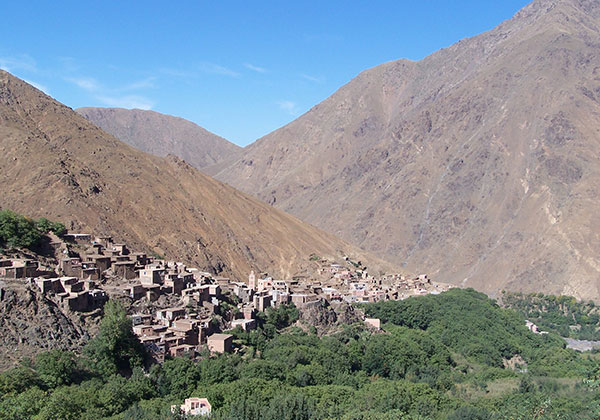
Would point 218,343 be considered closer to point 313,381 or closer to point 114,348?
point 313,381

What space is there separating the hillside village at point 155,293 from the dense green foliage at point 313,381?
1451 mm

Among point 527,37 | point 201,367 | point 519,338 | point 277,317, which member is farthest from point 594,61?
point 201,367

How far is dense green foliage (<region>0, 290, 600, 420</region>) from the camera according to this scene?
107 ft

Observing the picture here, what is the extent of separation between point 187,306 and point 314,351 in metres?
8.35

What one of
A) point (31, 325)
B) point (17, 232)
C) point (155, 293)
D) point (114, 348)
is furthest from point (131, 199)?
point (114, 348)

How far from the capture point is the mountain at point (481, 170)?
110 metres

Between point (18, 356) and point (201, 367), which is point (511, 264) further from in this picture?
point (18, 356)

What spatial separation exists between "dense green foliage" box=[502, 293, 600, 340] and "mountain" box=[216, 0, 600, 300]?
5.23m

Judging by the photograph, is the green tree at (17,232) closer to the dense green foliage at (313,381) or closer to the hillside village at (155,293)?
the hillside village at (155,293)

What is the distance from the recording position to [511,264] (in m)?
109

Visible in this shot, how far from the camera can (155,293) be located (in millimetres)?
43000

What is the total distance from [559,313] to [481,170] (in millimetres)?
51340

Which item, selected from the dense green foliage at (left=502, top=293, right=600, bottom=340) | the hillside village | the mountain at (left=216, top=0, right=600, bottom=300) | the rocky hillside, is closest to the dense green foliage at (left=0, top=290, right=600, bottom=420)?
the rocky hillside

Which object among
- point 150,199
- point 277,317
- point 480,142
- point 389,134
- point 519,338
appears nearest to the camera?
point 277,317
